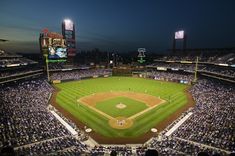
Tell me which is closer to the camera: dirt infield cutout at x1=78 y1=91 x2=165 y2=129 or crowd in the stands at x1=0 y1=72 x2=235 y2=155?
crowd in the stands at x1=0 y1=72 x2=235 y2=155

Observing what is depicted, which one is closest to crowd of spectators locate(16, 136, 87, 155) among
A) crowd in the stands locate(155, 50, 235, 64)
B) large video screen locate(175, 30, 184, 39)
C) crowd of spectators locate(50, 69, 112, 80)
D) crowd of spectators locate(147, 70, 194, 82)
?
crowd of spectators locate(50, 69, 112, 80)

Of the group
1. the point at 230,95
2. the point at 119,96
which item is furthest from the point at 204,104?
the point at 119,96

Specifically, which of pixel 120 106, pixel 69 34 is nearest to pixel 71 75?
pixel 69 34

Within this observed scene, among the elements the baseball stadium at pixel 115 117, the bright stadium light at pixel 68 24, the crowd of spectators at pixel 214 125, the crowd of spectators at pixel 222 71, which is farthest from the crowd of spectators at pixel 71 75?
the crowd of spectators at pixel 214 125

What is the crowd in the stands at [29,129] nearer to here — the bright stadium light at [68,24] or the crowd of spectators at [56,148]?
the crowd of spectators at [56,148]

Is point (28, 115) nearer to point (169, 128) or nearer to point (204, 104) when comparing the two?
point (169, 128)

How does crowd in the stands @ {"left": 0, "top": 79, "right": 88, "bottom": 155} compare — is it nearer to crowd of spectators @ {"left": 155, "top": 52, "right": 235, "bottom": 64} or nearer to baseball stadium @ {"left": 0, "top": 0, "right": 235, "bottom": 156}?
baseball stadium @ {"left": 0, "top": 0, "right": 235, "bottom": 156}

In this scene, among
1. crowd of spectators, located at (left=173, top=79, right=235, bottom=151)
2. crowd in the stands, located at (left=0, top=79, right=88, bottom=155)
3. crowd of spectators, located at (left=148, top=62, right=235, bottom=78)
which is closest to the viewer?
crowd in the stands, located at (left=0, top=79, right=88, bottom=155)
